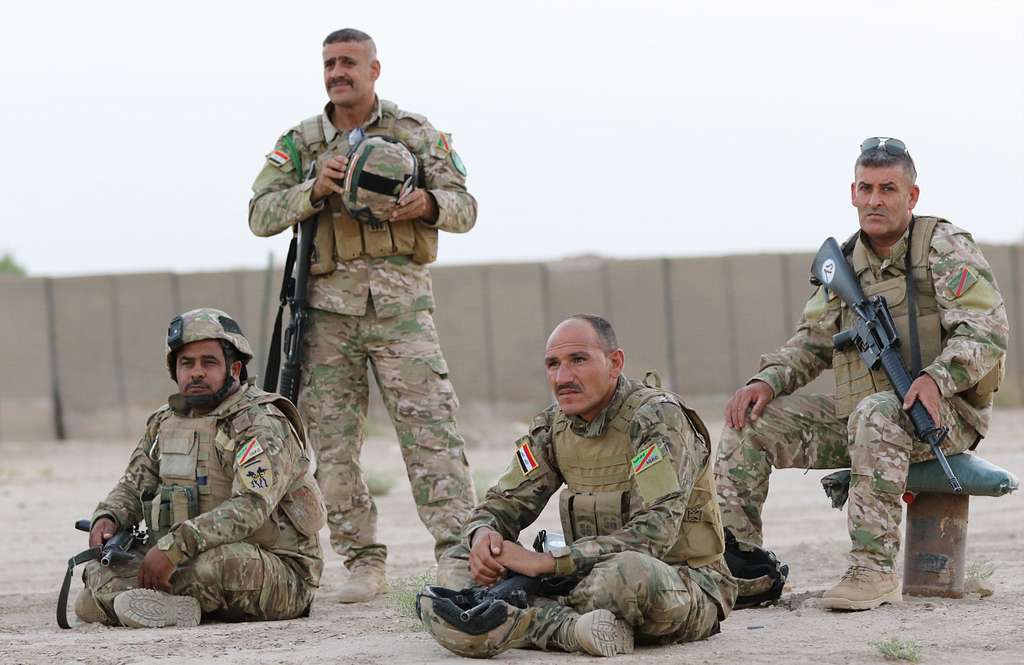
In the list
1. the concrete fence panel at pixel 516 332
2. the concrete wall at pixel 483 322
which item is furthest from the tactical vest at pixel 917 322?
the concrete fence panel at pixel 516 332

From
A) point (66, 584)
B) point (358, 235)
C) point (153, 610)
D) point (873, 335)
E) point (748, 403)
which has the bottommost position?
point (153, 610)

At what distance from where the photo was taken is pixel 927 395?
541 centimetres

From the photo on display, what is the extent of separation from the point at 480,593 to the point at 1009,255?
40.7 ft

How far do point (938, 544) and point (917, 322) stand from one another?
0.85 m

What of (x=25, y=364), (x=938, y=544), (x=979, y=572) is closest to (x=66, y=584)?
(x=938, y=544)

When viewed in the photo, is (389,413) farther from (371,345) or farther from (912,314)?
(912,314)

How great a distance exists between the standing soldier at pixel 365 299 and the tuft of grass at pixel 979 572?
2.09 m

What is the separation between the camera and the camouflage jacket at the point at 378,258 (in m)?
6.51

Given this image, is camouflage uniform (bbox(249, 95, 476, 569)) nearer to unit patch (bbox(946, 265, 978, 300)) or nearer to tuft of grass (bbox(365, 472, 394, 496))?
unit patch (bbox(946, 265, 978, 300))

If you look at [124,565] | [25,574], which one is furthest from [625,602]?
[25,574]

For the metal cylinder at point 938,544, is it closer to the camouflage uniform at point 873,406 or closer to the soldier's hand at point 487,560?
the camouflage uniform at point 873,406

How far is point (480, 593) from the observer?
15.6 feet

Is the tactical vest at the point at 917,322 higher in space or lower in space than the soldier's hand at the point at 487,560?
higher

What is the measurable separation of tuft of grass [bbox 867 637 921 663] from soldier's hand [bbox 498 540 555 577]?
1044 mm
